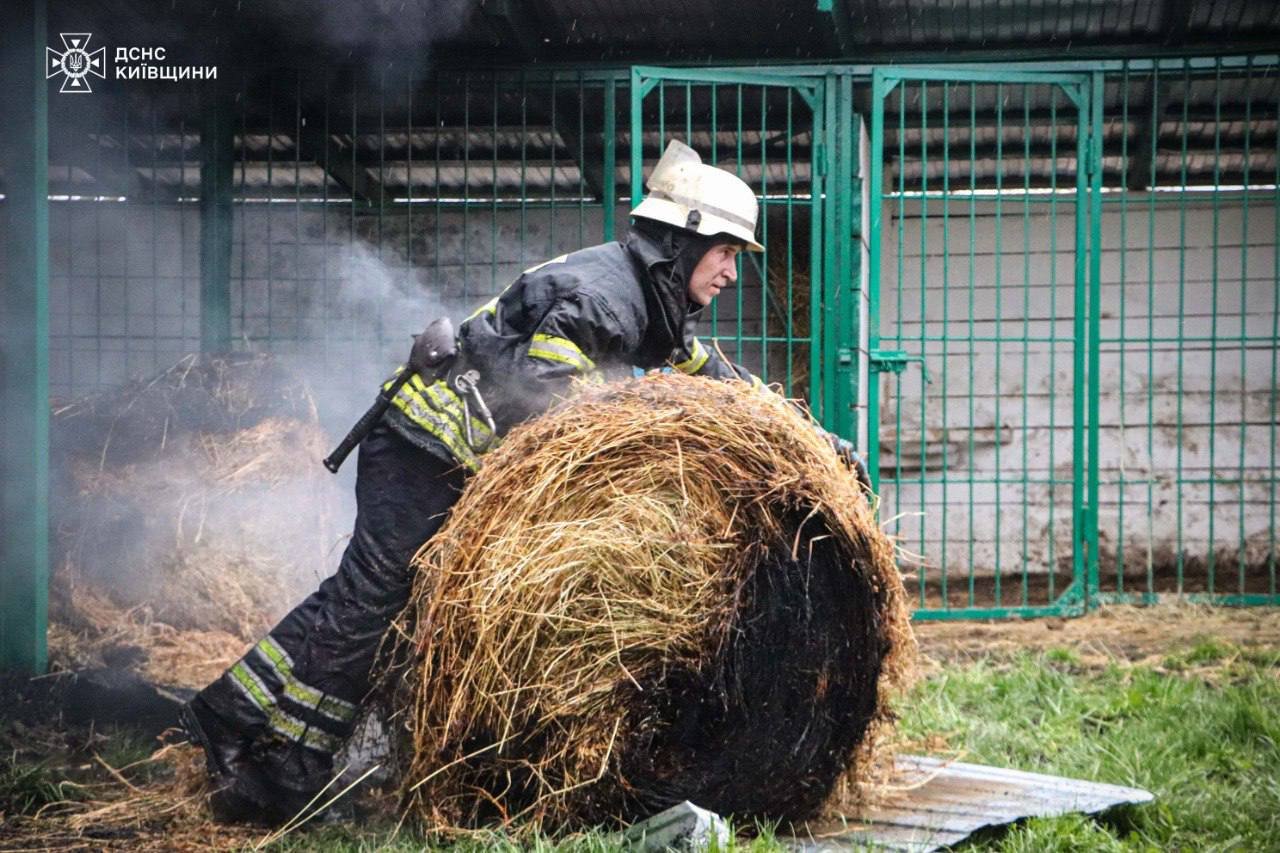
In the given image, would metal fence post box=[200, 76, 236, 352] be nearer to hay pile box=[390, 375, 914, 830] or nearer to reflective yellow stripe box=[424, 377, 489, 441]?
reflective yellow stripe box=[424, 377, 489, 441]

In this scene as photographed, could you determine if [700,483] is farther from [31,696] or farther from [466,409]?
[31,696]

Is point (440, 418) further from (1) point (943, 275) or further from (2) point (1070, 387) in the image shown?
(2) point (1070, 387)

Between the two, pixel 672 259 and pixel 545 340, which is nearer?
pixel 545 340

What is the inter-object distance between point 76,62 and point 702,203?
15.4ft

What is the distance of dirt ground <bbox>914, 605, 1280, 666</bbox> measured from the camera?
7.18 metres

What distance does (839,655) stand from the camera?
3967mm

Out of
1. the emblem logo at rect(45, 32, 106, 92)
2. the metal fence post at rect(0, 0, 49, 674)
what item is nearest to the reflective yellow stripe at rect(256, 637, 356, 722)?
the metal fence post at rect(0, 0, 49, 674)

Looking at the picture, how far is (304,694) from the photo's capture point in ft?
13.9

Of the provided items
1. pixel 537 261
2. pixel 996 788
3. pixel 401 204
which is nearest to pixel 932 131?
pixel 537 261

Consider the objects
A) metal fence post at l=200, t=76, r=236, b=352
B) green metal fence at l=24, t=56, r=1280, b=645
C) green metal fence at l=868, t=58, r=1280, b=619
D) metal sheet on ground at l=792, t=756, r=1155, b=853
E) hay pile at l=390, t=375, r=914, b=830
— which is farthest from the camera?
green metal fence at l=868, t=58, r=1280, b=619

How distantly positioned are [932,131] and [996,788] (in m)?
6.20

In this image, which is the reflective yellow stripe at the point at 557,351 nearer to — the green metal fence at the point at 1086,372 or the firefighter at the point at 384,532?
the firefighter at the point at 384,532

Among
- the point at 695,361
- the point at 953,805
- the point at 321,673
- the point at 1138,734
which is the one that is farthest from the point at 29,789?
the point at 1138,734

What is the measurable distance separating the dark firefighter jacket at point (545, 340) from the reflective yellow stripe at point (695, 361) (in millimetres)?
292
